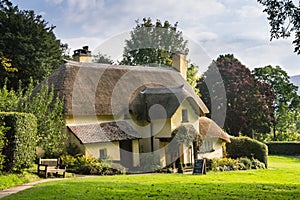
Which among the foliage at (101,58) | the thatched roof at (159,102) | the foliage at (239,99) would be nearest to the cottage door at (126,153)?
the thatched roof at (159,102)

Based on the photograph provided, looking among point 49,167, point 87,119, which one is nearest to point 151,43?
point 87,119

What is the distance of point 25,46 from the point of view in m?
32.2

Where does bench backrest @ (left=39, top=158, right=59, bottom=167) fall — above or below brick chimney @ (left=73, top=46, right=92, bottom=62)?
below

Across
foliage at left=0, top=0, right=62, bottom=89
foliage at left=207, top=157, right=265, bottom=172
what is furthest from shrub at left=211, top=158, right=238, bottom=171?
foliage at left=0, top=0, right=62, bottom=89

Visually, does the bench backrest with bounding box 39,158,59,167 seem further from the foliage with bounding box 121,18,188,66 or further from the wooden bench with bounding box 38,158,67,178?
the foliage with bounding box 121,18,188,66

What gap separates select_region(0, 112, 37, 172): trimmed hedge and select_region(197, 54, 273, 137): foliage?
31.0 metres

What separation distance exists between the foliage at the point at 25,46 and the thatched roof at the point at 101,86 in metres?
6.19

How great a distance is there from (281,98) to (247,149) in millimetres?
24900

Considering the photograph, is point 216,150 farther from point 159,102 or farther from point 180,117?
point 159,102

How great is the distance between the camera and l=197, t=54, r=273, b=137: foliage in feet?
149

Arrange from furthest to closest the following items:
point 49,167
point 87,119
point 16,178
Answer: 1. point 87,119
2. point 49,167
3. point 16,178

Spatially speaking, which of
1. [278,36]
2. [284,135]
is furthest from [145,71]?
[284,135]

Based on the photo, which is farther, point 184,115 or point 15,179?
Result: point 184,115

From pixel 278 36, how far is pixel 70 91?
16.5 m
